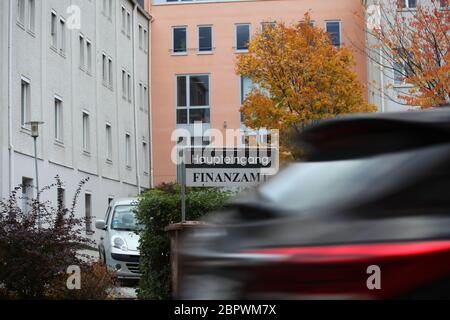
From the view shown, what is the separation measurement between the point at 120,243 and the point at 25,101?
1317 cm

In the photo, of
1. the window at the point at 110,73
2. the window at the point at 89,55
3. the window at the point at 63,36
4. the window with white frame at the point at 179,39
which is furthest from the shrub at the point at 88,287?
the window with white frame at the point at 179,39

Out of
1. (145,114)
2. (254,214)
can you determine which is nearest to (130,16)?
(145,114)

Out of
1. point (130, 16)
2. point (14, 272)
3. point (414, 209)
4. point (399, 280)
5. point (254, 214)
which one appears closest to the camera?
point (399, 280)

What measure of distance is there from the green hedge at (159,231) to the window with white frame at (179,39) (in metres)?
37.4

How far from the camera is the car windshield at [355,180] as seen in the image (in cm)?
352

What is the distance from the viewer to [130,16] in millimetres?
45531

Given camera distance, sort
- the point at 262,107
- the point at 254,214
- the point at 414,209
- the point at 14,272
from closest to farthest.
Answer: the point at 414,209 < the point at 254,214 < the point at 14,272 < the point at 262,107

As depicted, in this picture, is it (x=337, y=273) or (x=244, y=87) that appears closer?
(x=337, y=273)

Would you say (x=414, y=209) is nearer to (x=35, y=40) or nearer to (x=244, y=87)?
(x=35, y=40)

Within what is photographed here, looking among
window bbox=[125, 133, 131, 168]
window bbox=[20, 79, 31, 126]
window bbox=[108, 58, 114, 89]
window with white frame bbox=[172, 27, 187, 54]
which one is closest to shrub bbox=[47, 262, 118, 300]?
window bbox=[20, 79, 31, 126]

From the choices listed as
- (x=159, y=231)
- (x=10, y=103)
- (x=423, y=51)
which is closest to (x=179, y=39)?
(x=10, y=103)

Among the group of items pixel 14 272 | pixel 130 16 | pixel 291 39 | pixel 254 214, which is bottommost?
pixel 14 272

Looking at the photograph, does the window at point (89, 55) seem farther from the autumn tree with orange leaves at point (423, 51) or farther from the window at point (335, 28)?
the autumn tree with orange leaves at point (423, 51)
